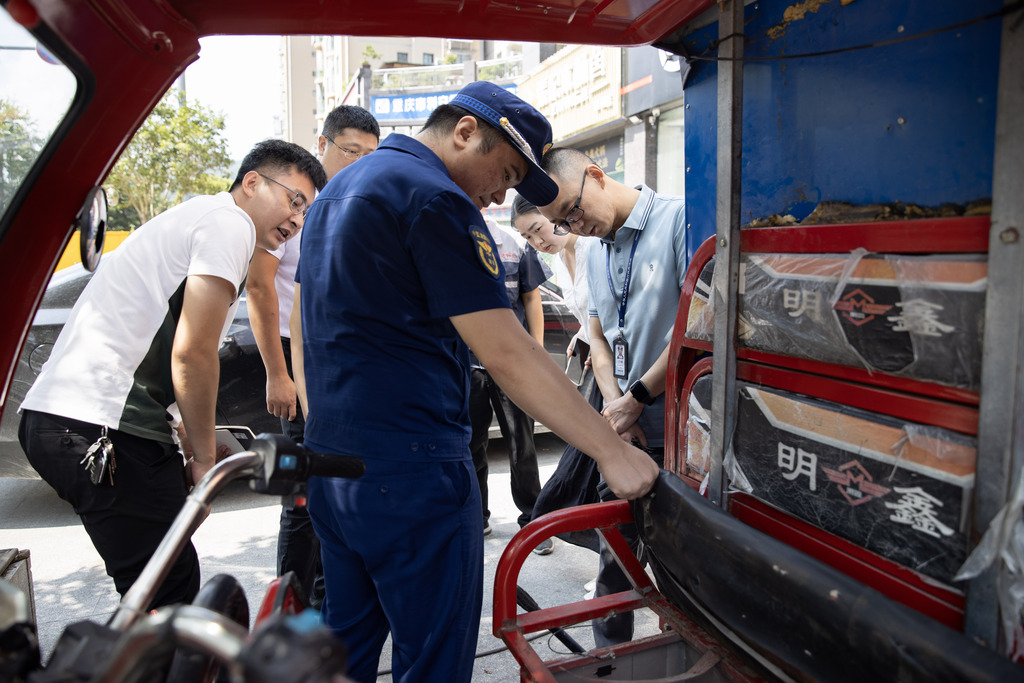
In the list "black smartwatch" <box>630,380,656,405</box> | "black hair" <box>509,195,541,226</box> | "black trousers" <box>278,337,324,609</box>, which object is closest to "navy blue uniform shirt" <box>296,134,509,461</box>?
"black smartwatch" <box>630,380,656,405</box>

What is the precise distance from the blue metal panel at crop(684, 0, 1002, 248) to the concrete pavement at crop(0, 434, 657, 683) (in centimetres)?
213

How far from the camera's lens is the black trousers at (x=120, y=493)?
2.01 meters

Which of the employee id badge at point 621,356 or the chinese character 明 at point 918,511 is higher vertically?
the employee id badge at point 621,356

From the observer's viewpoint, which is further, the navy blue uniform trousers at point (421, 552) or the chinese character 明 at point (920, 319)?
the navy blue uniform trousers at point (421, 552)

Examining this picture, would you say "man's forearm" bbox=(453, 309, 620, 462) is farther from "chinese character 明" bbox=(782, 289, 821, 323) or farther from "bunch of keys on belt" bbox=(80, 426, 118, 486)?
"bunch of keys on belt" bbox=(80, 426, 118, 486)

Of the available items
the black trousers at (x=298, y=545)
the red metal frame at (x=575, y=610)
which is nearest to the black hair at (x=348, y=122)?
the black trousers at (x=298, y=545)

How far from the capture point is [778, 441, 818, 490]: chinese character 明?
4.57 feet

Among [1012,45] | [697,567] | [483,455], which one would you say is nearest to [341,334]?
[697,567]

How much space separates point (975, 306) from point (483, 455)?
2840mm

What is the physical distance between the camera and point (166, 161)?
64.3 ft

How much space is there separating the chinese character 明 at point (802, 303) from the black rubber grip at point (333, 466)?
92 centimetres

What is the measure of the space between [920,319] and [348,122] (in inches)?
116

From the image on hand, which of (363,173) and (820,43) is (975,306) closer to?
(820,43)

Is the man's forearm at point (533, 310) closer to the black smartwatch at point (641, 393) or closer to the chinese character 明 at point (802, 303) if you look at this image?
the black smartwatch at point (641, 393)
